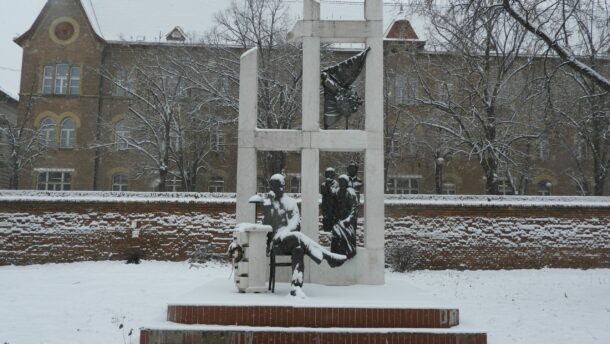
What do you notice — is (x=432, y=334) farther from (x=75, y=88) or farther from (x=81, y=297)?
(x=75, y=88)

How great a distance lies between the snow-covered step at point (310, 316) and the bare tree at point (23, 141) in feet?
72.5

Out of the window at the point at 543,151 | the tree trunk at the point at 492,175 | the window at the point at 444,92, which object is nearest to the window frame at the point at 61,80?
the window at the point at 444,92

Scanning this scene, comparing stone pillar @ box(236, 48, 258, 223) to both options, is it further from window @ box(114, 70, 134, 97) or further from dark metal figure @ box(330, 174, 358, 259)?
window @ box(114, 70, 134, 97)

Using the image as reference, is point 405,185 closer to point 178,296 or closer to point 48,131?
point 48,131

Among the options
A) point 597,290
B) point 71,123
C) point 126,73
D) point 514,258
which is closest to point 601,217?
point 514,258

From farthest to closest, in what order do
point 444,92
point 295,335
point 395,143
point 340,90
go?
1. point 395,143
2. point 444,92
3. point 340,90
4. point 295,335

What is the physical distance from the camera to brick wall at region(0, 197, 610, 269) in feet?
55.5

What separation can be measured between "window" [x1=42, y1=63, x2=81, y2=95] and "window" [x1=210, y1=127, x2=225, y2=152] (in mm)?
8857

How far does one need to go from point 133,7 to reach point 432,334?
31.8 metres

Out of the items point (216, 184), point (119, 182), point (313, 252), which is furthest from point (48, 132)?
point (313, 252)

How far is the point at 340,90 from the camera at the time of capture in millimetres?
9500

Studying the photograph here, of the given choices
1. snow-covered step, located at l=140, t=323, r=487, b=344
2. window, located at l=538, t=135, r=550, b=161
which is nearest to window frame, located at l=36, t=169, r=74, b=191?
snow-covered step, located at l=140, t=323, r=487, b=344

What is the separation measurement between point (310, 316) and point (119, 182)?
25823mm

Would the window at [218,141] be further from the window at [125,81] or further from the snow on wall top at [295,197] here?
the snow on wall top at [295,197]
